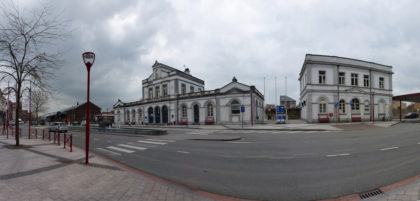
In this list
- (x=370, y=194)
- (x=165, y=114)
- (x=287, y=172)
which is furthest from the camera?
(x=165, y=114)

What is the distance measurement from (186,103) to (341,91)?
2890cm

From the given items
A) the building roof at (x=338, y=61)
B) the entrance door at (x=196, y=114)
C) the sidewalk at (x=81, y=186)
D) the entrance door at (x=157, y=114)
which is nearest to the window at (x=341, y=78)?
the building roof at (x=338, y=61)

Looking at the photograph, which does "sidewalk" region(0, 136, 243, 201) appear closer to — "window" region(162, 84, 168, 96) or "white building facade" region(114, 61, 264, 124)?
"white building facade" region(114, 61, 264, 124)

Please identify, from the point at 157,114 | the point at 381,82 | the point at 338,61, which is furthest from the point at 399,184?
the point at 157,114

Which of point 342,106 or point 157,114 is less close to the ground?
point 342,106

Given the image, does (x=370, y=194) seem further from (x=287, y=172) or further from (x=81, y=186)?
(x=81, y=186)

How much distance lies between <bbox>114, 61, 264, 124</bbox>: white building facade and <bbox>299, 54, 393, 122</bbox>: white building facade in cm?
985

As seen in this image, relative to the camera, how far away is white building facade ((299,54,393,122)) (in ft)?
96.3

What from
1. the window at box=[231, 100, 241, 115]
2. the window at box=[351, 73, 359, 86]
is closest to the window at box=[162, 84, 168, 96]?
the window at box=[231, 100, 241, 115]

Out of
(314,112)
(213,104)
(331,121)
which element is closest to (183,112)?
(213,104)

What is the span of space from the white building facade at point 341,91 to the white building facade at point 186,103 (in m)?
9.85

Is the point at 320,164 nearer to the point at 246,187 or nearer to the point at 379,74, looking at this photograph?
the point at 246,187

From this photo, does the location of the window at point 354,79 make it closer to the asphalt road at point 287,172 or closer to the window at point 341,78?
the window at point 341,78

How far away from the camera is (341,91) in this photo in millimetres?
29812
